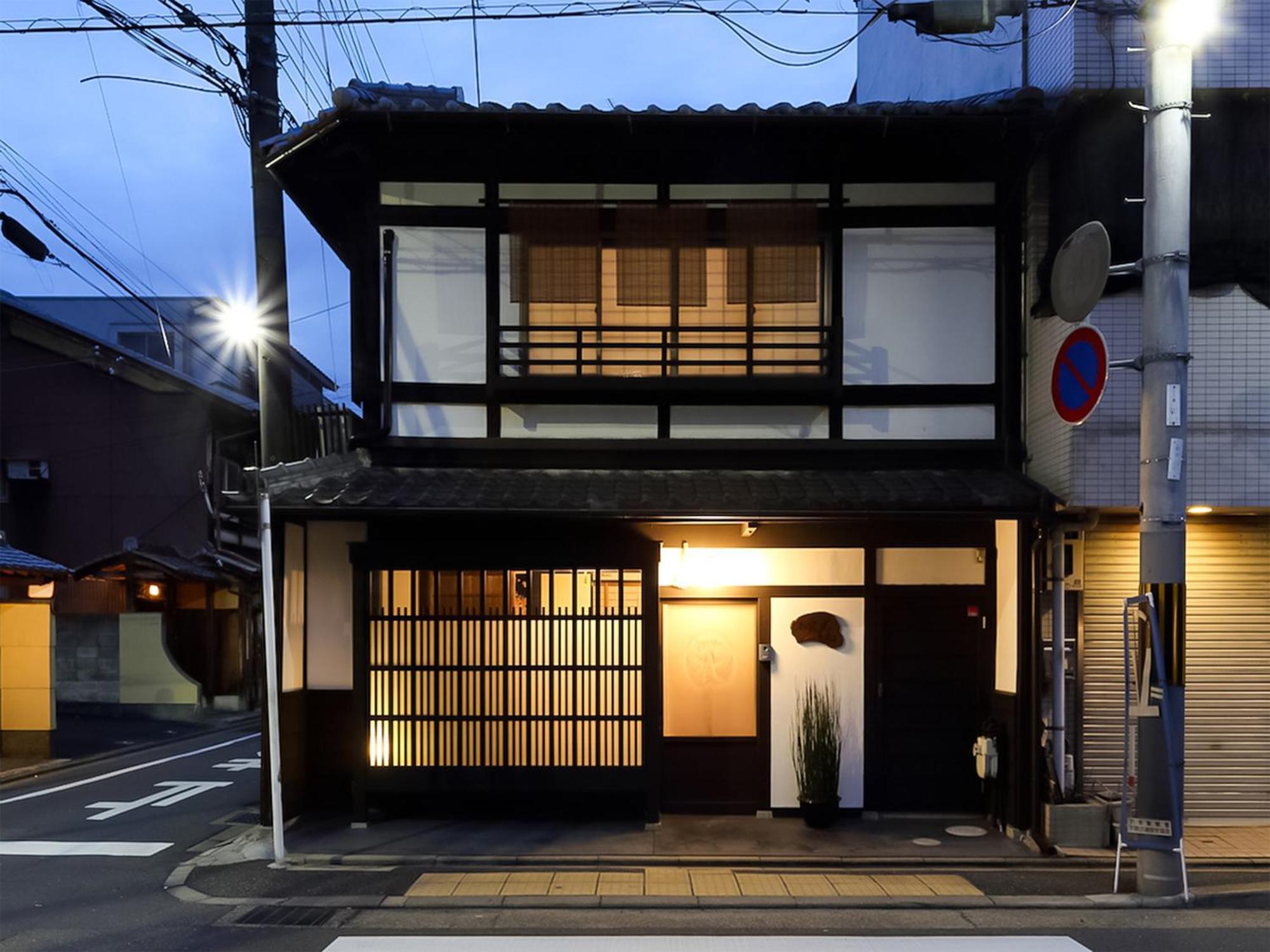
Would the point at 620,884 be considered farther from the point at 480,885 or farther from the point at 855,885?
the point at 855,885

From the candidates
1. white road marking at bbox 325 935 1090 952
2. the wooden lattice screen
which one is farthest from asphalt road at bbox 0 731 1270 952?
the wooden lattice screen

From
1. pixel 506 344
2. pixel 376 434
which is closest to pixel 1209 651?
pixel 506 344

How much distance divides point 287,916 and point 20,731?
438 inches

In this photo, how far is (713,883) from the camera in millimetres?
8000

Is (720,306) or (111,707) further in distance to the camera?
(111,707)

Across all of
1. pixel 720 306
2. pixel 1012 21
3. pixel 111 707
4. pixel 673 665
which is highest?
pixel 1012 21

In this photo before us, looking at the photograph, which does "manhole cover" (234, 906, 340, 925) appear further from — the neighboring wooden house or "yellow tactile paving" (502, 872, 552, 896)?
the neighboring wooden house

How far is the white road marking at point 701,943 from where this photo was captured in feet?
21.5

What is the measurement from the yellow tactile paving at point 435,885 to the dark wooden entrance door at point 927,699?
4641mm

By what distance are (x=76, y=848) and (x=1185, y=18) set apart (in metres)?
13.2

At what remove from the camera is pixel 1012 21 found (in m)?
10.8

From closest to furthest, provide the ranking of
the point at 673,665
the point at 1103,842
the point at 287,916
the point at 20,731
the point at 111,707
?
the point at 287,916
the point at 1103,842
the point at 673,665
the point at 20,731
the point at 111,707

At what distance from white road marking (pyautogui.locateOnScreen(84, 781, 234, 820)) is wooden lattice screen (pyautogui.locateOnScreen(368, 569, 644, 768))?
406 centimetres

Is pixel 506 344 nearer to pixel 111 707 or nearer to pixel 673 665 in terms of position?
pixel 673 665
